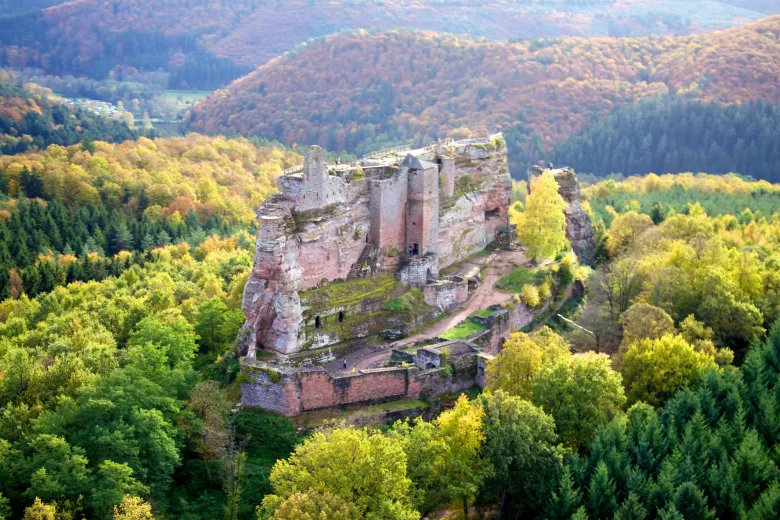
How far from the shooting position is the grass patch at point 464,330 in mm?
51250

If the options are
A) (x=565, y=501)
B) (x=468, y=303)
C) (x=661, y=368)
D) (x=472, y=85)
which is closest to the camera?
(x=565, y=501)

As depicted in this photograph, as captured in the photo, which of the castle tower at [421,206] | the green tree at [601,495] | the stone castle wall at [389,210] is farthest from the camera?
the castle tower at [421,206]

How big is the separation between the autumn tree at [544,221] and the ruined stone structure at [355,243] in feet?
12.8

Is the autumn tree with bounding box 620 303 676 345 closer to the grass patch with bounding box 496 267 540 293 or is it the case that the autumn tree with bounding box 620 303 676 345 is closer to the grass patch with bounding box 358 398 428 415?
the grass patch with bounding box 496 267 540 293

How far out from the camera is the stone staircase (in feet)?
173

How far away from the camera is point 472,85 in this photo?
465 feet

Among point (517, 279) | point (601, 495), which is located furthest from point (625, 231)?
point (601, 495)

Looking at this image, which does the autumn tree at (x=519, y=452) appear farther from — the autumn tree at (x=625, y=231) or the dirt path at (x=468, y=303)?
the autumn tree at (x=625, y=231)

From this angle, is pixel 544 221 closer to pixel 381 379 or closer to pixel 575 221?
pixel 575 221

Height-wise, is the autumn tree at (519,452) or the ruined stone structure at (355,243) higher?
the ruined stone structure at (355,243)

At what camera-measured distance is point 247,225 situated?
8981 centimetres

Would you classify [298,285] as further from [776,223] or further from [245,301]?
[776,223]

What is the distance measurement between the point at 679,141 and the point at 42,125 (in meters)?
86.4

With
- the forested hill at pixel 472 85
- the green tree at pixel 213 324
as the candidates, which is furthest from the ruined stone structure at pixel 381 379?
the forested hill at pixel 472 85
